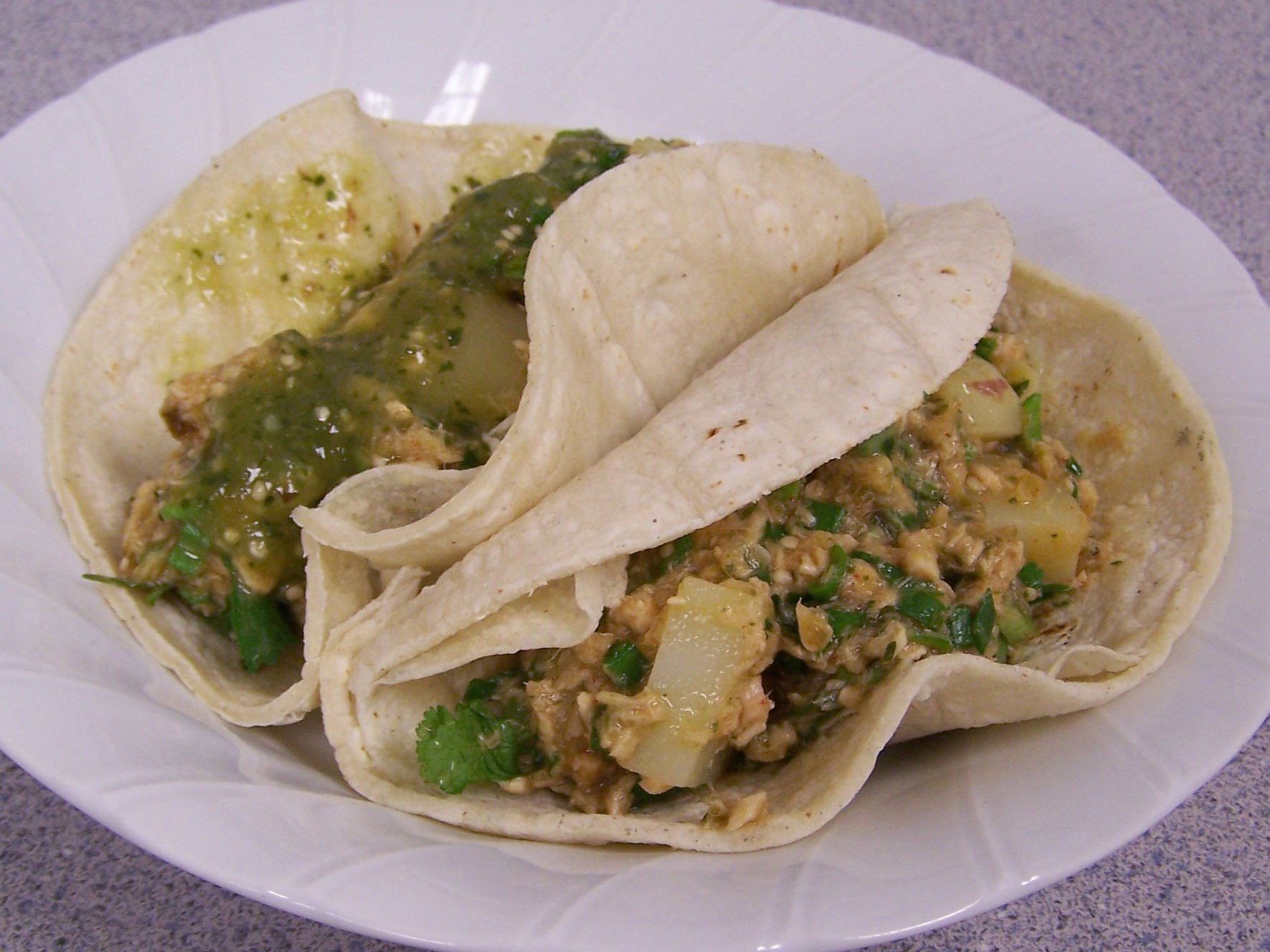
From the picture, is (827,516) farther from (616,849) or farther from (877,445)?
(616,849)

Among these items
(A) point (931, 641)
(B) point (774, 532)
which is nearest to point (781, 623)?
(B) point (774, 532)

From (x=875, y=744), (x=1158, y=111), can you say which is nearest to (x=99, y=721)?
(x=875, y=744)

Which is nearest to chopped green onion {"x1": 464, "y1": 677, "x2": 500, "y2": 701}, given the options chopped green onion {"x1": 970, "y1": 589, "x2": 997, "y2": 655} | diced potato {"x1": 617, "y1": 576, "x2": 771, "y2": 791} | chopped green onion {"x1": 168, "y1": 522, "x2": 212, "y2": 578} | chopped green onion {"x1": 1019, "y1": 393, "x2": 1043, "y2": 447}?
diced potato {"x1": 617, "y1": 576, "x2": 771, "y2": 791}

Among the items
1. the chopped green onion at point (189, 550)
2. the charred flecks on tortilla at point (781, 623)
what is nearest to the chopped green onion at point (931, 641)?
the charred flecks on tortilla at point (781, 623)

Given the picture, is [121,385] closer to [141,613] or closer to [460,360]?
[141,613]

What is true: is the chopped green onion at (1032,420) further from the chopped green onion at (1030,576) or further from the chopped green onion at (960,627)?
the chopped green onion at (960,627)

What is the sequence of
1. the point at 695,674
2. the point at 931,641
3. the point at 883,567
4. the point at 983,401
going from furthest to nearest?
1. the point at 983,401
2. the point at 883,567
3. the point at 931,641
4. the point at 695,674
